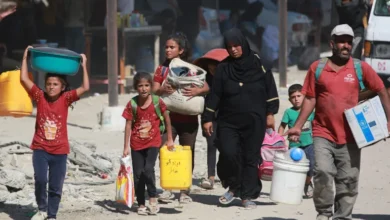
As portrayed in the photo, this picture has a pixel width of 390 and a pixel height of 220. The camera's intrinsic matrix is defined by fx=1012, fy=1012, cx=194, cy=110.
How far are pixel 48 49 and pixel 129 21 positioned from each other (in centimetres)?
1063

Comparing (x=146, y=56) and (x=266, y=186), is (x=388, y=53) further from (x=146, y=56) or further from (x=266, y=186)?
(x=146, y=56)

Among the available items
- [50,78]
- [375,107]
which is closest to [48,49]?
[50,78]

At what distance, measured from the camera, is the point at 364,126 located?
794 centimetres

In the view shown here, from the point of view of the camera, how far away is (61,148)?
8.52 metres

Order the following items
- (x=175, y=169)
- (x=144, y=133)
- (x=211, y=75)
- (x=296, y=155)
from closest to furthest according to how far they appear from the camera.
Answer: (x=296, y=155), (x=144, y=133), (x=175, y=169), (x=211, y=75)

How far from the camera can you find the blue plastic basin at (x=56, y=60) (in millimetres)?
8398

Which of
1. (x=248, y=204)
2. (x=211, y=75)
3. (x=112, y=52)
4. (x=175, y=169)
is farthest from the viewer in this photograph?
(x=112, y=52)

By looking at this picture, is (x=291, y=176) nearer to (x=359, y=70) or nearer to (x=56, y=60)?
(x=359, y=70)

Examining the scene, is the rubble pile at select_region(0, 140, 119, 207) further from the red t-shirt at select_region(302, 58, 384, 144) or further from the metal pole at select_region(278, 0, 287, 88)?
the metal pole at select_region(278, 0, 287, 88)

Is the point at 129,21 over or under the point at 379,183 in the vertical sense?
over

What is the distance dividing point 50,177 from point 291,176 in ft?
6.69

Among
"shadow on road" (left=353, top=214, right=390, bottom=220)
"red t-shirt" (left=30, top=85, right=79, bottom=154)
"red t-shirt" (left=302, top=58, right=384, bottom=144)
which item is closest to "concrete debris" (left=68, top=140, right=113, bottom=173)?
"red t-shirt" (left=30, top=85, right=79, bottom=154)

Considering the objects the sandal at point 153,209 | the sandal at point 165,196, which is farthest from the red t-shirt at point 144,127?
the sandal at point 165,196

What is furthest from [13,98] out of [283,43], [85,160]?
[283,43]
